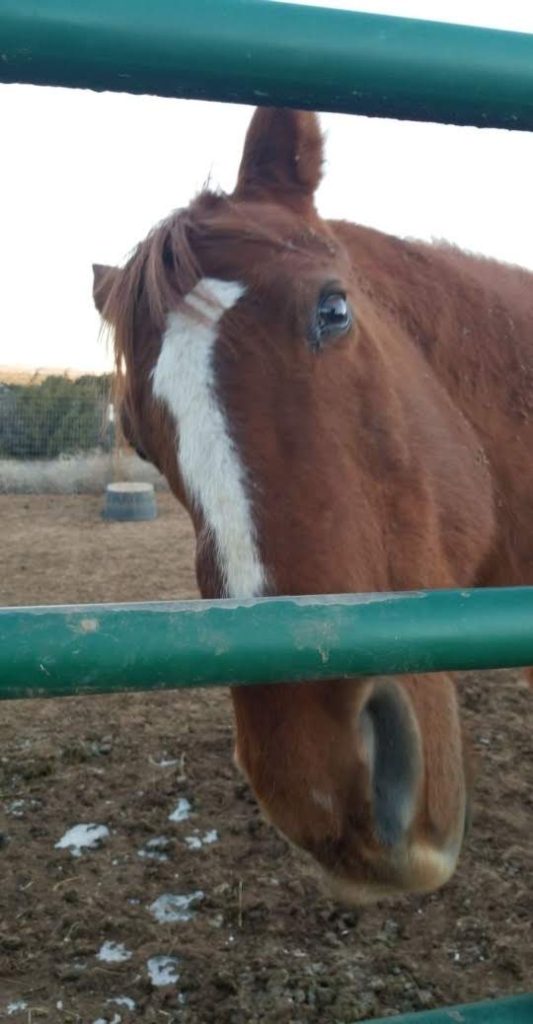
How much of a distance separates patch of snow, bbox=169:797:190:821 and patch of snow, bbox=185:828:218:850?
136 millimetres

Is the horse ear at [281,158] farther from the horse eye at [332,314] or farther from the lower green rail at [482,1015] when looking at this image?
the lower green rail at [482,1015]

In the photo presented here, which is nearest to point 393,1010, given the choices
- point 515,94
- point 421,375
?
point 421,375

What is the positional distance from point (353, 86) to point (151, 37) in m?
0.17

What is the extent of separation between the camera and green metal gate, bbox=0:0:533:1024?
2.01ft

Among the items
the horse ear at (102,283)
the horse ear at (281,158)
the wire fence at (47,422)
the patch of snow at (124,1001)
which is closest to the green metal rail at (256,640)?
the horse ear at (102,283)

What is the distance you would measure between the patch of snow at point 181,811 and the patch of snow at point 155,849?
0.16 metres

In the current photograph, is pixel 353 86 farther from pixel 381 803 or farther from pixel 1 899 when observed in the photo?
pixel 1 899

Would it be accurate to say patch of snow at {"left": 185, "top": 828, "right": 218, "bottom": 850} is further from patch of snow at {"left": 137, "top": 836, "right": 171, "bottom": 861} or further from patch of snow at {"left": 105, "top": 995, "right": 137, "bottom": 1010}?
patch of snow at {"left": 105, "top": 995, "right": 137, "bottom": 1010}

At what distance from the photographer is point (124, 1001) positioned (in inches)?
94.6

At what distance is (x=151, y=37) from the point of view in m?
0.62

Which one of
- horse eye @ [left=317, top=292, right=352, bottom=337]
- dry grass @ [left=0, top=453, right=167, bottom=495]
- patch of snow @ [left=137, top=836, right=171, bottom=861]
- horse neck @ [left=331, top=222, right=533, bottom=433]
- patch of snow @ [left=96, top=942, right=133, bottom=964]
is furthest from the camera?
dry grass @ [left=0, top=453, right=167, bottom=495]

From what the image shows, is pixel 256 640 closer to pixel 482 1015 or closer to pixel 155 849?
pixel 482 1015

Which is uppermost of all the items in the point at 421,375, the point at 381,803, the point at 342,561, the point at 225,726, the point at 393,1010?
the point at 421,375

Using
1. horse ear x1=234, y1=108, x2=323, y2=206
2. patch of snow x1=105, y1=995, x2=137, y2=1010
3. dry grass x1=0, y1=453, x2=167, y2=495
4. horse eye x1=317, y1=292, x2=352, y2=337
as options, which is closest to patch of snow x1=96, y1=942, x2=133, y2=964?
patch of snow x1=105, y1=995, x2=137, y2=1010
